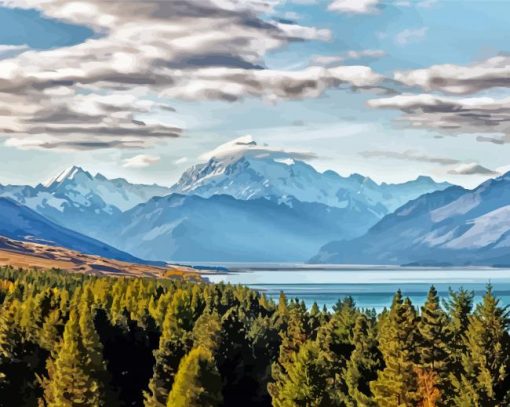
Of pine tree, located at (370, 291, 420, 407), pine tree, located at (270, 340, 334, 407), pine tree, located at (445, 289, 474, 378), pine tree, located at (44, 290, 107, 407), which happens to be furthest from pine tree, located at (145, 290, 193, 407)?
pine tree, located at (445, 289, 474, 378)

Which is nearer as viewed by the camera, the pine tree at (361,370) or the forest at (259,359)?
the forest at (259,359)

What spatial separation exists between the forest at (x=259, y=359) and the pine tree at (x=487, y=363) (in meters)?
0.09

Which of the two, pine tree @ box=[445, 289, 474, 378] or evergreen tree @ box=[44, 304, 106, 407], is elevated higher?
pine tree @ box=[445, 289, 474, 378]

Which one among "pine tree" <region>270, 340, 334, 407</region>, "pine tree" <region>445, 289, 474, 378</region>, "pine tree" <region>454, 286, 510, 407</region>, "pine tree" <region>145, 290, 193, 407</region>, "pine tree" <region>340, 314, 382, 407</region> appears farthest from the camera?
"pine tree" <region>145, 290, 193, 407</region>

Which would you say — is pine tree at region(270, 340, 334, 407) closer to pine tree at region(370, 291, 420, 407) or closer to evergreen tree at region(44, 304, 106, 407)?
pine tree at region(370, 291, 420, 407)

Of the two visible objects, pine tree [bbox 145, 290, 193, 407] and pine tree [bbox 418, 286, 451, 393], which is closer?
pine tree [bbox 418, 286, 451, 393]

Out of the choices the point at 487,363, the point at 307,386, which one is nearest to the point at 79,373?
the point at 307,386

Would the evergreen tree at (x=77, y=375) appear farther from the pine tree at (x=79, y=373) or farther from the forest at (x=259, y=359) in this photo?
the forest at (x=259, y=359)

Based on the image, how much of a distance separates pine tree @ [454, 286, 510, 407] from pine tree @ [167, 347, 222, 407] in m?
23.7

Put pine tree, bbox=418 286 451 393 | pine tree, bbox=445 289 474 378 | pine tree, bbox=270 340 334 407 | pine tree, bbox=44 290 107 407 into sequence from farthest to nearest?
pine tree, bbox=44 290 107 407, pine tree, bbox=445 289 474 378, pine tree, bbox=270 340 334 407, pine tree, bbox=418 286 451 393

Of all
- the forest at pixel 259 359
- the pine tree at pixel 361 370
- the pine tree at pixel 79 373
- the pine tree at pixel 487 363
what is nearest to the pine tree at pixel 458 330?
the forest at pixel 259 359

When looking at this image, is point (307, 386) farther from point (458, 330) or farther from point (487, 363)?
point (458, 330)

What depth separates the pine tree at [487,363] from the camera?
67062 mm

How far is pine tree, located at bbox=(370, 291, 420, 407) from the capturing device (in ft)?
244
